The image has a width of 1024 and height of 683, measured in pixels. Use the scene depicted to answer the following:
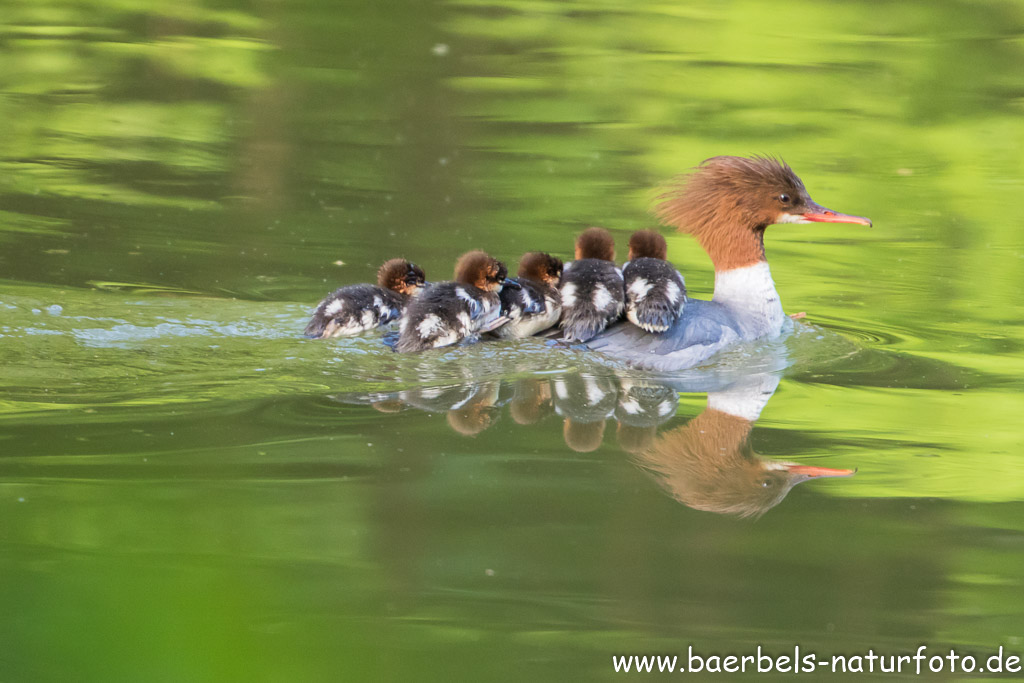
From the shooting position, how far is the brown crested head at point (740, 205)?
209 inches

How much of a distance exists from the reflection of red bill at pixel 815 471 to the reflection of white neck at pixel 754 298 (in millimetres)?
1673

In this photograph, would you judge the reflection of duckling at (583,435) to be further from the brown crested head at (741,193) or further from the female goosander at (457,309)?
the brown crested head at (741,193)

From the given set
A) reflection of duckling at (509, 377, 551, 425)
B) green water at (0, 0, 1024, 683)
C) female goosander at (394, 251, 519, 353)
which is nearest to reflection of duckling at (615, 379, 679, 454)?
green water at (0, 0, 1024, 683)

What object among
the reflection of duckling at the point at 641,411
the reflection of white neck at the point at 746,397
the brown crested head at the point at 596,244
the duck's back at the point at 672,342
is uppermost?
the brown crested head at the point at 596,244

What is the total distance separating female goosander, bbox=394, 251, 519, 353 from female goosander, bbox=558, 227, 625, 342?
269 millimetres

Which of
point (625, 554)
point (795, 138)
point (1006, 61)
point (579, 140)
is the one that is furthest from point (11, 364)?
point (1006, 61)

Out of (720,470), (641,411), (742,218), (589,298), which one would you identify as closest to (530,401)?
(641,411)

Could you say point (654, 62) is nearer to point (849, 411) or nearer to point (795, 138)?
point (795, 138)

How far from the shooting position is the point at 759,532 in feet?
10.3

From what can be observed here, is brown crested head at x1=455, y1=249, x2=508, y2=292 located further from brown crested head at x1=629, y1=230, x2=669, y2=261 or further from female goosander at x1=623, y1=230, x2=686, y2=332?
brown crested head at x1=629, y1=230, x2=669, y2=261

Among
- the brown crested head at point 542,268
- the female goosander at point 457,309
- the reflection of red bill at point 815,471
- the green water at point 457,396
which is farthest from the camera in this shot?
the brown crested head at point 542,268

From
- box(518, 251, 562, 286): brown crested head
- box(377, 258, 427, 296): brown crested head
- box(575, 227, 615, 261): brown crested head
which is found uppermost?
box(575, 227, 615, 261): brown crested head

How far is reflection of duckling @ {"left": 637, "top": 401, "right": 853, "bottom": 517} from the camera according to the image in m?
3.37

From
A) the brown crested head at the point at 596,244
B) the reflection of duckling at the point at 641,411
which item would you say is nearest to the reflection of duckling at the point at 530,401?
the reflection of duckling at the point at 641,411
